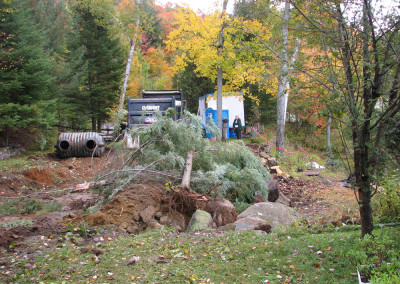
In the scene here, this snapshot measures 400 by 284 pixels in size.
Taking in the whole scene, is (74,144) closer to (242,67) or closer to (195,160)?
(242,67)

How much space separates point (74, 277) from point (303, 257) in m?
2.70

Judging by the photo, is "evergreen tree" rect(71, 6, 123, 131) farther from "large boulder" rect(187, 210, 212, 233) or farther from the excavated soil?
"large boulder" rect(187, 210, 212, 233)

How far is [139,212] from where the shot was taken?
275 inches

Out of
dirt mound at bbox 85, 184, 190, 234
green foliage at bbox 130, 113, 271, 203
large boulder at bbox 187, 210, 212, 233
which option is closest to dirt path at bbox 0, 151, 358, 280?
dirt mound at bbox 85, 184, 190, 234

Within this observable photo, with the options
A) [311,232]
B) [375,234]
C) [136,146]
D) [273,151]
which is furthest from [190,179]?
[273,151]

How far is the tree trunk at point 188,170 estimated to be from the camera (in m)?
8.09

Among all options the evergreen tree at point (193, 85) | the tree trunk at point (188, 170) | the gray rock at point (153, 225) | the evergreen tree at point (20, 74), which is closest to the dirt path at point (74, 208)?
the gray rock at point (153, 225)

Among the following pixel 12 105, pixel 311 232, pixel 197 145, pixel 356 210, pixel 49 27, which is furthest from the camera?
pixel 49 27

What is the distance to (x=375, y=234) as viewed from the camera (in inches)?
160

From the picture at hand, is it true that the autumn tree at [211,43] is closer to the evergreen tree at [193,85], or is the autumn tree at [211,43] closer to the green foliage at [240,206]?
the green foliage at [240,206]

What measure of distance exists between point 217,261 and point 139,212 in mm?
2766

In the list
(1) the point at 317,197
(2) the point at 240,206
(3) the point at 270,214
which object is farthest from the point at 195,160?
(1) the point at 317,197

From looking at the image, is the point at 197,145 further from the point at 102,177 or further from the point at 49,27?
the point at 49,27

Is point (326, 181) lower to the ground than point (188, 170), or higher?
lower
